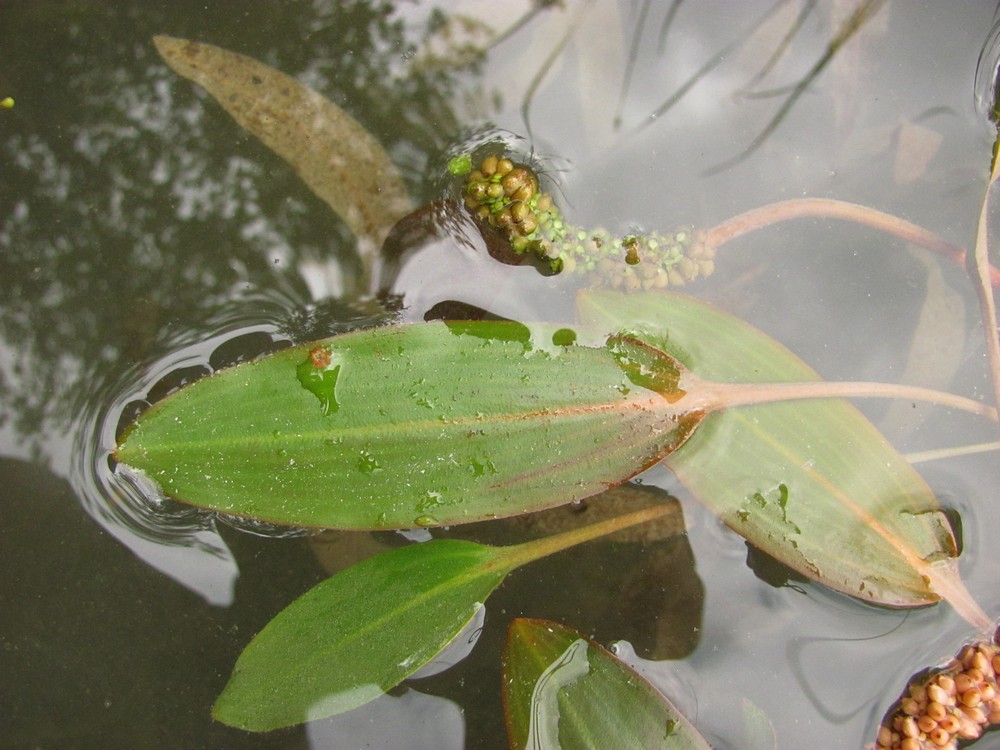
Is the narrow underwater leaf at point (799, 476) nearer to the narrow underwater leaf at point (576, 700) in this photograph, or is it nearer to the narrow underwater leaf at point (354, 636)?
the narrow underwater leaf at point (576, 700)

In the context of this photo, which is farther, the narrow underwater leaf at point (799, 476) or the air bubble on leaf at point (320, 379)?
the narrow underwater leaf at point (799, 476)

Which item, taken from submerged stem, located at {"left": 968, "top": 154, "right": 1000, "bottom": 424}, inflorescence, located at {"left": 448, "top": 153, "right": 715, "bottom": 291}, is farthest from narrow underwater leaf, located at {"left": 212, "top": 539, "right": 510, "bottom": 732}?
submerged stem, located at {"left": 968, "top": 154, "right": 1000, "bottom": 424}

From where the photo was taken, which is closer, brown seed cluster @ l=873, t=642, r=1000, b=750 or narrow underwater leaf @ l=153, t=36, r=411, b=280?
brown seed cluster @ l=873, t=642, r=1000, b=750

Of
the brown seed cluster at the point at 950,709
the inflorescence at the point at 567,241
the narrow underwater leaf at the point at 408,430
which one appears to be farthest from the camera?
the inflorescence at the point at 567,241

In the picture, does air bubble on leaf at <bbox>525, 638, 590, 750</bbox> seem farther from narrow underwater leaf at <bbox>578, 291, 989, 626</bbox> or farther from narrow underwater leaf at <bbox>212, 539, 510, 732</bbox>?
narrow underwater leaf at <bbox>578, 291, 989, 626</bbox>

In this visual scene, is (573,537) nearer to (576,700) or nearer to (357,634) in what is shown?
(576,700)

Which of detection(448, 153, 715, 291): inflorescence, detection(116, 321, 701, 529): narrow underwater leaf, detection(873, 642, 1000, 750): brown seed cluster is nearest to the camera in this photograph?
detection(116, 321, 701, 529): narrow underwater leaf

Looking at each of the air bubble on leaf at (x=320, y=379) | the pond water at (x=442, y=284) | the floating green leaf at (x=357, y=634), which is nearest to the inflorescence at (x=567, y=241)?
the pond water at (x=442, y=284)

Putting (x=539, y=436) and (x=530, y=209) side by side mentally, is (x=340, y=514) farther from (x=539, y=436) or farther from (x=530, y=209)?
(x=530, y=209)
